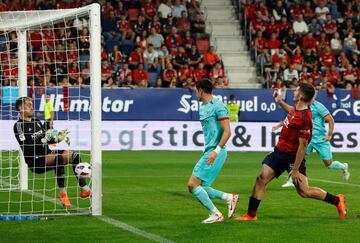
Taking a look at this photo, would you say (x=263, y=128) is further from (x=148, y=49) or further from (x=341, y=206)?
(x=341, y=206)

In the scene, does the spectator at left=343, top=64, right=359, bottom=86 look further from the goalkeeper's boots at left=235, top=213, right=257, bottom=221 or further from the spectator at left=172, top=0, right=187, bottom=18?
the goalkeeper's boots at left=235, top=213, right=257, bottom=221

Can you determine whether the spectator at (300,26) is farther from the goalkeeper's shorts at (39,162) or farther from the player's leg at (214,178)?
→ the player's leg at (214,178)

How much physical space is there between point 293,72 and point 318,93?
62.3 inches

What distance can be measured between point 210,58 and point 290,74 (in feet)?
10.2

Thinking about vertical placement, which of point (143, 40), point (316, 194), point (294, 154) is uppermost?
point (143, 40)

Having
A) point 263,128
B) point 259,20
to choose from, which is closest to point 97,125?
point 263,128

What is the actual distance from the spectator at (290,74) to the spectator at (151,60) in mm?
4870

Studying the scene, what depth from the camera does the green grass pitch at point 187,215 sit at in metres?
11.1

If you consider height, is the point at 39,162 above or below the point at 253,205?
above

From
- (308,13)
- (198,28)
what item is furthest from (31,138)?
(308,13)

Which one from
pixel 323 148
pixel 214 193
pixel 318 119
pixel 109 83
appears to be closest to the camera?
pixel 214 193

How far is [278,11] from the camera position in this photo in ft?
127

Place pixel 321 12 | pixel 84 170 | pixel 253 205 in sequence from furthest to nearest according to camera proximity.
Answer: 1. pixel 321 12
2. pixel 84 170
3. pixel 253 205

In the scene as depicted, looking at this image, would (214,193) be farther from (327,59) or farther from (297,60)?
(327,59)
